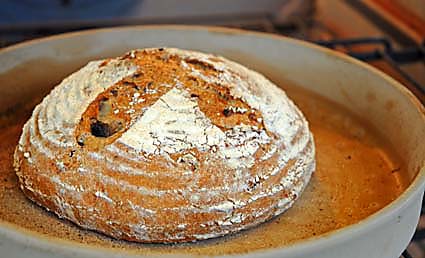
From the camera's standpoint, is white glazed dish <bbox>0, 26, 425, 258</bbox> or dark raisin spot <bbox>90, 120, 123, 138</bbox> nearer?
dark raisin spot <bbox>90, 120, 123, 138</bbox>

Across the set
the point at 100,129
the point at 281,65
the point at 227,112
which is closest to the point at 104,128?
the point at 100,129

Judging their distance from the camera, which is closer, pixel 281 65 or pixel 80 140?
pixel 80 140

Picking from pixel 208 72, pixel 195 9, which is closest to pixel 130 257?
pixel 208 72

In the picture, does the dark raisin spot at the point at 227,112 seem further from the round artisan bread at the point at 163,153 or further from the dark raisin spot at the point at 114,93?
the dark raisin spot at the point at 114,93

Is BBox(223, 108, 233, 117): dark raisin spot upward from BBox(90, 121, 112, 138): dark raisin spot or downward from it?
downward

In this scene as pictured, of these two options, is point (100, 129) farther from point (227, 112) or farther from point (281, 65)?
point (281, 65)

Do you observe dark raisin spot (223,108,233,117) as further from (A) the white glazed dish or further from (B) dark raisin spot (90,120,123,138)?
(A) the white glazed dish

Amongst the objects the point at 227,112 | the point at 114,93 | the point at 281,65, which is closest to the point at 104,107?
the point at 114,93

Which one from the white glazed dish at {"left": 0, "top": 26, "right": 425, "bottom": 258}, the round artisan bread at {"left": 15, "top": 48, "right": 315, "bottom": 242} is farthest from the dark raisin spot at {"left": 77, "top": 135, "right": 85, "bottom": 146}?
the white glazed dish at {"left": 0, "top": 26, "right": 425, "bottom": 258}

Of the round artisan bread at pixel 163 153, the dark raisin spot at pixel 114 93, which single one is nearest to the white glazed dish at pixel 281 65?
the round artisan bread at pixel 163 153
